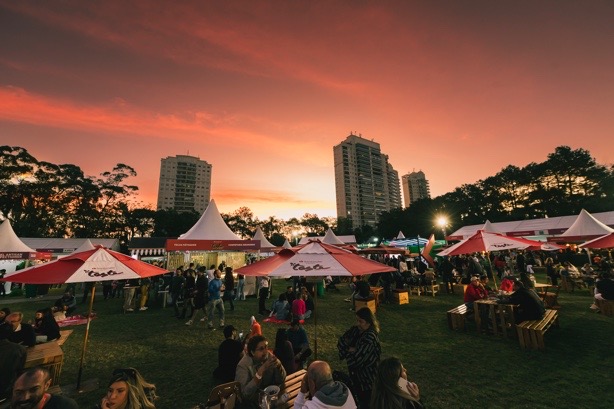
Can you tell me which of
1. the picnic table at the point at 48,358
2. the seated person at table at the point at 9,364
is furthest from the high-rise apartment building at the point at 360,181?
the seated person at table at the point at 9,364

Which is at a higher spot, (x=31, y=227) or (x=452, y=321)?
(x=31, y=227)

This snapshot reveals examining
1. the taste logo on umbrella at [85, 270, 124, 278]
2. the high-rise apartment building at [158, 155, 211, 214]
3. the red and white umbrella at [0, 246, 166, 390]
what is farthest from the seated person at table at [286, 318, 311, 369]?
the high-rise apartment building at [158, 155, 211, 214]

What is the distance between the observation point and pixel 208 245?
A: 1578 centimetres

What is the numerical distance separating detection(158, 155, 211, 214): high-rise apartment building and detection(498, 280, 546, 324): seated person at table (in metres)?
131

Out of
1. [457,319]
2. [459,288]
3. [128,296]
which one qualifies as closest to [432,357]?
[457,319]

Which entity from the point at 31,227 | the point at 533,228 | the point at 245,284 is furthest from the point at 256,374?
the point at 31,227

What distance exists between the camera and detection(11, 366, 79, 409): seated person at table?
8.79 ft

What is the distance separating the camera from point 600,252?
917 inches

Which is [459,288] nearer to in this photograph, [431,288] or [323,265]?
[431,288]

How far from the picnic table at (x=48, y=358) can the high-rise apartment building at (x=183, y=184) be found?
419 ft

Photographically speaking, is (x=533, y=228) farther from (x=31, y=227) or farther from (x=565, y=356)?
(x=31, y=227)

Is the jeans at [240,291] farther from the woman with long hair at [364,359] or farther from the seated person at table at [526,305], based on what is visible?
the seated person at table at [526,305]

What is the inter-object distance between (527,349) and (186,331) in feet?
34.0

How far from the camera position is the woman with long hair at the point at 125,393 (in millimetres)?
2670
